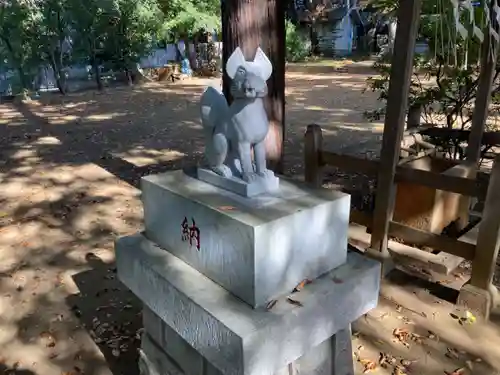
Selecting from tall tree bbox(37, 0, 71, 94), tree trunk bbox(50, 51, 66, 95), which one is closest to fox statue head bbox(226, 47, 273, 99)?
tall tree bbox(37, 0, 71, 94)

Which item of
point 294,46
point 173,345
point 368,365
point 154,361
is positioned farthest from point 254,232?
point 294,46

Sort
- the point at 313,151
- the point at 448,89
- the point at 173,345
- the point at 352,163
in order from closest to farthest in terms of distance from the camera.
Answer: the point at 173,345 → the point at 352,163 → the point at 313,151 → the point at 448,89

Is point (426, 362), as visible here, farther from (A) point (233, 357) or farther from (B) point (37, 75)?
(B) point (37, 75)

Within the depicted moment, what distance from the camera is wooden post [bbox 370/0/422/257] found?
3219 millimetres

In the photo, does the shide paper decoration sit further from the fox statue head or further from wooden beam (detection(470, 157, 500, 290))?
wooden beam (detection(470, 157, 500, 290))

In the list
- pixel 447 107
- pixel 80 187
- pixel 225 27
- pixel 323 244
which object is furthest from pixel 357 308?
pixel 80 187

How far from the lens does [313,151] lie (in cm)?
403

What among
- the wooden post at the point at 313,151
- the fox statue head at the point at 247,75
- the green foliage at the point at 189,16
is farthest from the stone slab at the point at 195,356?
the green foliage at the point at 189,16

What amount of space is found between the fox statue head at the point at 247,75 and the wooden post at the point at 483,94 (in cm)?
258

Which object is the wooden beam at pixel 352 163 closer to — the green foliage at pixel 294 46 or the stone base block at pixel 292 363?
the stone base block at pixel 292 363

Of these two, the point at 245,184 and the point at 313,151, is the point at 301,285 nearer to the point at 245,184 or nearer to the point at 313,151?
the point at 245,184

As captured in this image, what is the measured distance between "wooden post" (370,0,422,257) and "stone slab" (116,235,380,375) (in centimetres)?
135

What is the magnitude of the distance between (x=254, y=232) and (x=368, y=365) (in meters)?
1.56

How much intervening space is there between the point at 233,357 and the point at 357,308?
0.75 metres
